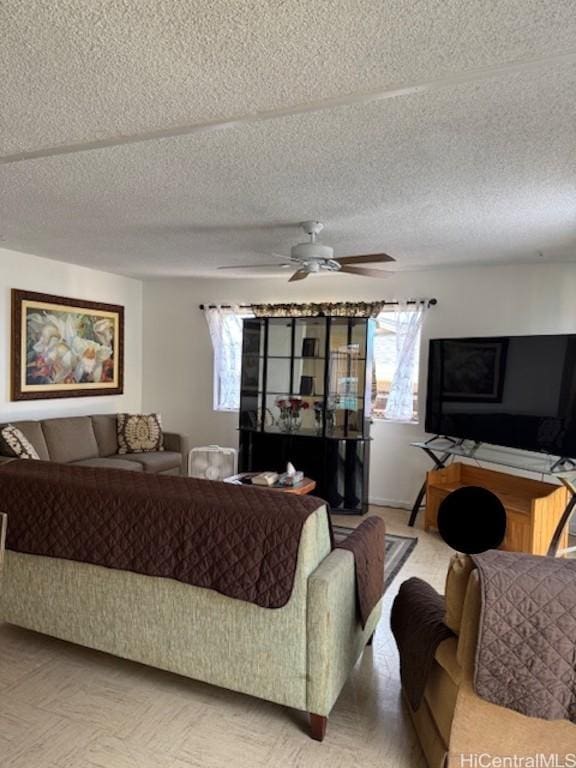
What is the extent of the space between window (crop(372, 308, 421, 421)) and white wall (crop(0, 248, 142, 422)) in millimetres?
2938

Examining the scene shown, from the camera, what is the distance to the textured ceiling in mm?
1459

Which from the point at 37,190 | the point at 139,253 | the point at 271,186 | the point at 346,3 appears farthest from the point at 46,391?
the point at 346,3

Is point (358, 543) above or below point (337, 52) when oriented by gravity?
below

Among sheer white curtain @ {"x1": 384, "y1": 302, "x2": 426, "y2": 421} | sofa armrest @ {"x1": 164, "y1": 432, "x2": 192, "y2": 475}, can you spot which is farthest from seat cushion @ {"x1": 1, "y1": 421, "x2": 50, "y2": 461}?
sheer white curtain @ {"x1": 384, "y1": 302, "x2": 426, "y2": 421}

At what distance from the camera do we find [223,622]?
2.02 metres

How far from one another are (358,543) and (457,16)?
6.28 ft

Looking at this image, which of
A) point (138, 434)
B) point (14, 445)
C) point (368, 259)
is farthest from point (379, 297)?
point (14, 445)

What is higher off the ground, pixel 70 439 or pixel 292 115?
pixel 292 115

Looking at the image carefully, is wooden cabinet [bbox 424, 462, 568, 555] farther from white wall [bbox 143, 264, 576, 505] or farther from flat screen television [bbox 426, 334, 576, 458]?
white wall [bbox 143, 264, 576, 505]

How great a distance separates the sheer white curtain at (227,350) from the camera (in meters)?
5.91

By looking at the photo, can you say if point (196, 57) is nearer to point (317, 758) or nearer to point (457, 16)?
point (457, 16)

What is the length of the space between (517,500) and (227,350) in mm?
3395

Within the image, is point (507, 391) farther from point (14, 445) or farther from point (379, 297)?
point (14, 445)

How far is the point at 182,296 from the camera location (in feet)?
20.2
